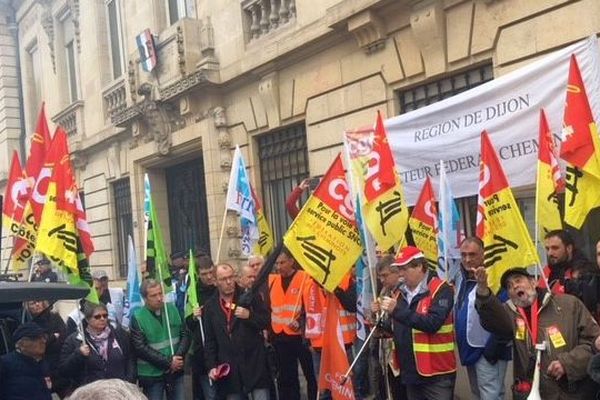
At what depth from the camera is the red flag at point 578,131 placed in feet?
15.5

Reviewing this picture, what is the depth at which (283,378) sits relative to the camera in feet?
21.9

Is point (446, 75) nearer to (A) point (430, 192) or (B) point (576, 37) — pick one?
(B) point (576, 37)

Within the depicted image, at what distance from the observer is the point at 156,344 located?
6.19m

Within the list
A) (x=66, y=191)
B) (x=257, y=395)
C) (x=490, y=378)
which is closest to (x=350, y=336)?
(x=257, y=395)

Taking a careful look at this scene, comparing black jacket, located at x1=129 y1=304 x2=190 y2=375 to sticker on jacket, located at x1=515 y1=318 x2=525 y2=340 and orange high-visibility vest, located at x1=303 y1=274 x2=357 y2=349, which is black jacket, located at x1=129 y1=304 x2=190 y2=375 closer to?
orange high-visibility vest, located at x1=303 y1=274 x2=357 y2=349

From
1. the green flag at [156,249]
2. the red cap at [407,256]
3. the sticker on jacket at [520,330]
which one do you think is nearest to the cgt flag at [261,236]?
the green flag at [156,249]

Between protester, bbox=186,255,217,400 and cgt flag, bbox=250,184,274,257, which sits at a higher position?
cgt flag, bbox=250,184,274,257

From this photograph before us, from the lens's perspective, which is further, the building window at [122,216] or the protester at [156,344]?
the building window at [122,216]

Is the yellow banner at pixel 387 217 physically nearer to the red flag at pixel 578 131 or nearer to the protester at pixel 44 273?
the red flag at pixel 578 131

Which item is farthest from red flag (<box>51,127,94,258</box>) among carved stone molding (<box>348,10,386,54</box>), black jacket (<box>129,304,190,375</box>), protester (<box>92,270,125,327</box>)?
carved stone molding (<box>348,10,386,54</box>)

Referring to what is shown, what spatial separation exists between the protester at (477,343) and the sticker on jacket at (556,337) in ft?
3.56

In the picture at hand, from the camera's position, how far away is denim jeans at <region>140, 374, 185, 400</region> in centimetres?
621

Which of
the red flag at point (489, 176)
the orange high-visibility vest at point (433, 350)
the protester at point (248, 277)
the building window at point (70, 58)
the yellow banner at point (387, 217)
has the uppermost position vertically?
the building window at point (70, 58)

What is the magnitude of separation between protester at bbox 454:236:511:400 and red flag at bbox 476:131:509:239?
1.06 feet
